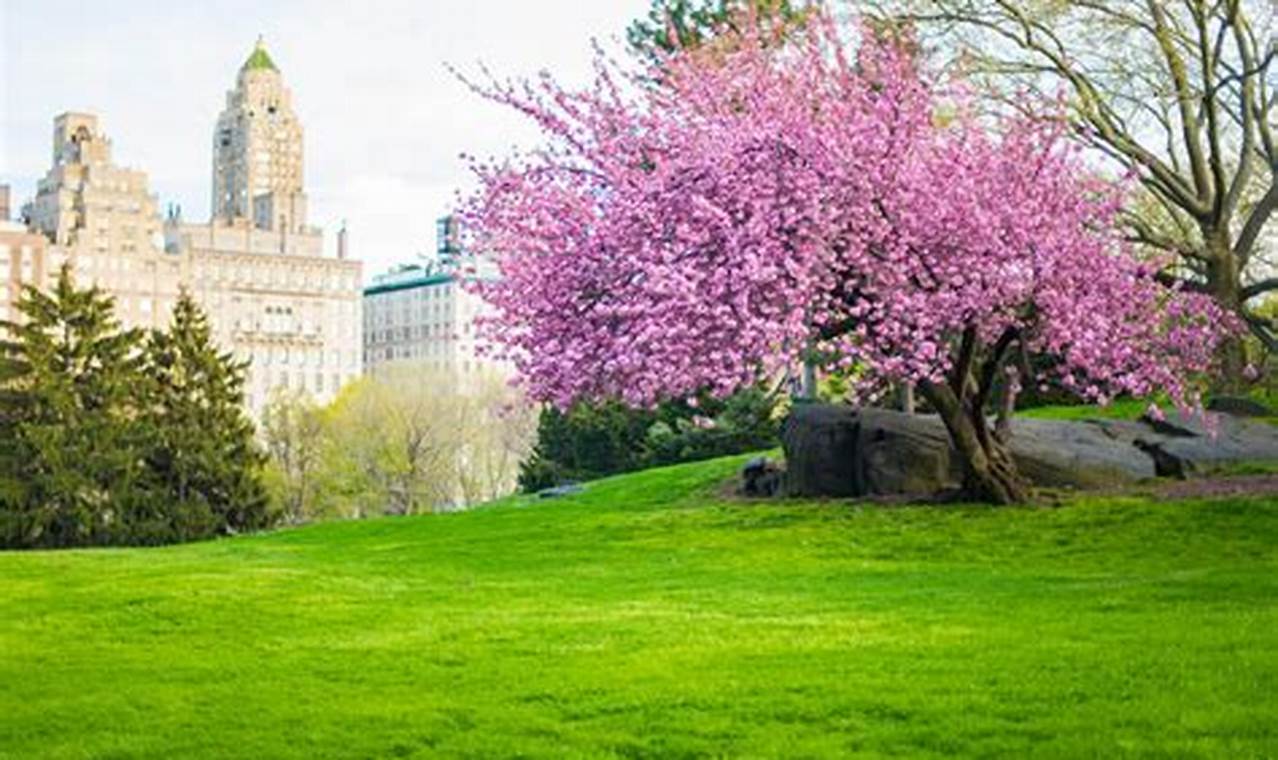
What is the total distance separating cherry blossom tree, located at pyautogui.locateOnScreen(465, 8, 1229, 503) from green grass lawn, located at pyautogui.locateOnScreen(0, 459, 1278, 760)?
221 centimetres

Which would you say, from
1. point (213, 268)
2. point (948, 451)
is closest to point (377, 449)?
point (948, 451)

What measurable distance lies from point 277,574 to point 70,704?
863cm

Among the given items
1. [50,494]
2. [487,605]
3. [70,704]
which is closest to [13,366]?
[50,494]

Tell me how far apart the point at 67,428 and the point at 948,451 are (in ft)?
134

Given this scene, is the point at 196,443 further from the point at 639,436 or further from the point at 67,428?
the point at 639,436

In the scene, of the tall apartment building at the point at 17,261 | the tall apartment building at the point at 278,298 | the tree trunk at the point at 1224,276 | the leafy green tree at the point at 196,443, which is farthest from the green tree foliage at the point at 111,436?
the tall apartment building at the point at 278,298

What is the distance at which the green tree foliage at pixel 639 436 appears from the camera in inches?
1665

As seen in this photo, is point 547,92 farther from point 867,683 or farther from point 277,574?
point 867,683

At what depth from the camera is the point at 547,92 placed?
872 inches

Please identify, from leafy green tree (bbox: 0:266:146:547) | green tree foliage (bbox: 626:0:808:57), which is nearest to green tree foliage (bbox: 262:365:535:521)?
leafy green tree (bbox: 0:266:146:547)

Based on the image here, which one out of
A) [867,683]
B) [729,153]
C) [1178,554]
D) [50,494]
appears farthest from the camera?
[50,494]

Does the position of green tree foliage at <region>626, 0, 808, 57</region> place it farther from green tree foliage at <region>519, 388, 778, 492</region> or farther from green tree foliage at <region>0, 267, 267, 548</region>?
green tree foliage at <region>0, 267, 267, 548</region>

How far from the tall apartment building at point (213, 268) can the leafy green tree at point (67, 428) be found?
104446 mm

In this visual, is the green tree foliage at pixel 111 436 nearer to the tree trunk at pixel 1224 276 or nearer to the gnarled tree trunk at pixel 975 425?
the tree trunk at pixel 1224 276
